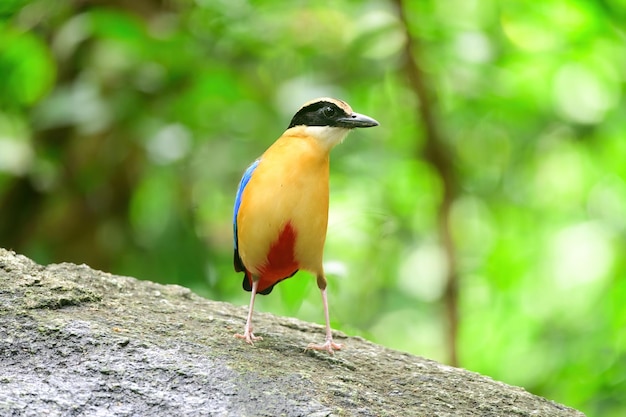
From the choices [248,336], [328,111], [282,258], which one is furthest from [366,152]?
[248,336]

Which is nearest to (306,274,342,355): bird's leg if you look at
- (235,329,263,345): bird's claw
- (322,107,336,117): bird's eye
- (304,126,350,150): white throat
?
(235,329,263,345): bird's claw

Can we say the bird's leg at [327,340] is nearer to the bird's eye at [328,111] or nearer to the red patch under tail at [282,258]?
the red patch under tail at [282,258]

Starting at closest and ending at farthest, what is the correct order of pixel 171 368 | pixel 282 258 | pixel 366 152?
pixel 171 368 → pixel 282 258 → pixel 366 152

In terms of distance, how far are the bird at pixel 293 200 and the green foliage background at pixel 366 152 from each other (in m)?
0.64

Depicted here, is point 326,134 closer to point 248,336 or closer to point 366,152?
point 248,336

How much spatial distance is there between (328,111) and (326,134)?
144 millimetres

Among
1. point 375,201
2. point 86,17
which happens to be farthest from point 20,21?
point 375,201

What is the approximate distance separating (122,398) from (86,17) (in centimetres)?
398

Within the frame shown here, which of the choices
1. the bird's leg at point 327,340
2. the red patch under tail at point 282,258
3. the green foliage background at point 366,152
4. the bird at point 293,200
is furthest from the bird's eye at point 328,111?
the green foliage background at point 366,152

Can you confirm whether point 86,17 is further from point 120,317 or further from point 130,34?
point 120,317

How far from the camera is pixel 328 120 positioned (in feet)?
14.2

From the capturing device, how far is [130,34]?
19.9 ft

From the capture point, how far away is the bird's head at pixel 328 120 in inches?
169

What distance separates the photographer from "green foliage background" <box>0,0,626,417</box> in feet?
20.9
